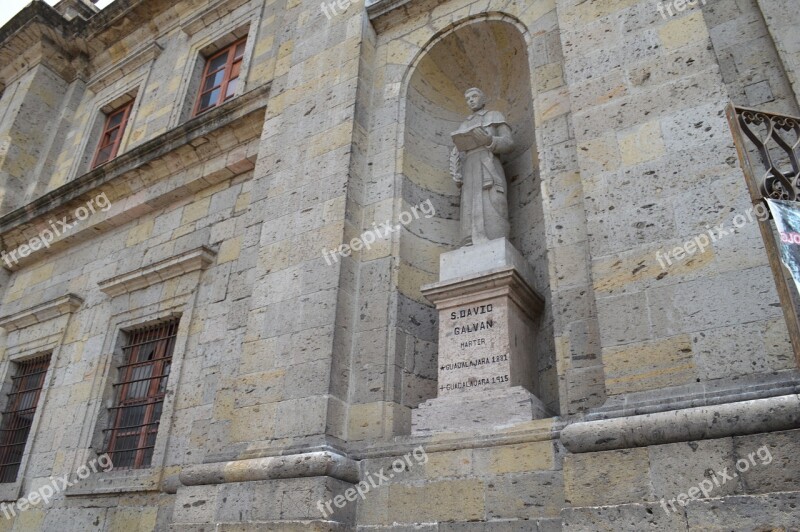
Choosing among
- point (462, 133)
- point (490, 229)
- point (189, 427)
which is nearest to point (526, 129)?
point (462, 133)

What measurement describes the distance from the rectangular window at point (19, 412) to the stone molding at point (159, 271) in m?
1.80

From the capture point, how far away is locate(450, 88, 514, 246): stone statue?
572 centimetres

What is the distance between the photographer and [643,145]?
4410 millimetres

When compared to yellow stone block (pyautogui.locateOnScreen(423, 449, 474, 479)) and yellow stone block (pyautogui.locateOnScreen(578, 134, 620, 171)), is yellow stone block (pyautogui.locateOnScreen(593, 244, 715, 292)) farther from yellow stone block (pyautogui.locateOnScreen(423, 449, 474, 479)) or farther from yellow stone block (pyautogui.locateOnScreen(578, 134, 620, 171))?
yellow stone block (pyautogui.locateOnScreen(423, 449, 474, 479))

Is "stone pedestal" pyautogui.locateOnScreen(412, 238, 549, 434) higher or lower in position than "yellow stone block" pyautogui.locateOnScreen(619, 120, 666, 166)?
lower

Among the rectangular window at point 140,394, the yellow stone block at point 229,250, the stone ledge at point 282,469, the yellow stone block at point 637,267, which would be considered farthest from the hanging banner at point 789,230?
the rectangular window at point 140,394

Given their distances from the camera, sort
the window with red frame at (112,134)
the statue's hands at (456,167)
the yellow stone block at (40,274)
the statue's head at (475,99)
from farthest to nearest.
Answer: the window with red frame at (112,134) → the yellow stone block at (40,274) → the statue's head at (475,99) → the statue's hands at (456,167)

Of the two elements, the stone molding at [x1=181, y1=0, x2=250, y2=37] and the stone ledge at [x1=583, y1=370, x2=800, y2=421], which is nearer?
the stone ledge at [x1=583, y1=370, x2=800, y2=421]

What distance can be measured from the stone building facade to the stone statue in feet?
1.50

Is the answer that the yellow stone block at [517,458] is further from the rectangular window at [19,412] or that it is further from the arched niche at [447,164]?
the rectangular window at [19,412]

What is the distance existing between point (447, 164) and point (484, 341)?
8.42 ft

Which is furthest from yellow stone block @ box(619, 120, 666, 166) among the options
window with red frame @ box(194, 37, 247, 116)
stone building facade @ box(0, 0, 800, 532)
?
window with red frame @ box(194, 37, 247, 116)

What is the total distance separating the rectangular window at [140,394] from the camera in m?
7.16

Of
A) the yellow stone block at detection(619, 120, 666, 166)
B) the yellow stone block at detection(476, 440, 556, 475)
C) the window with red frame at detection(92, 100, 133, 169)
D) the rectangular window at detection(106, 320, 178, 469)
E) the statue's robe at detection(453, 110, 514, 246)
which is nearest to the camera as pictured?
the yellow stone block at detection(476, 440, 556, 475)
